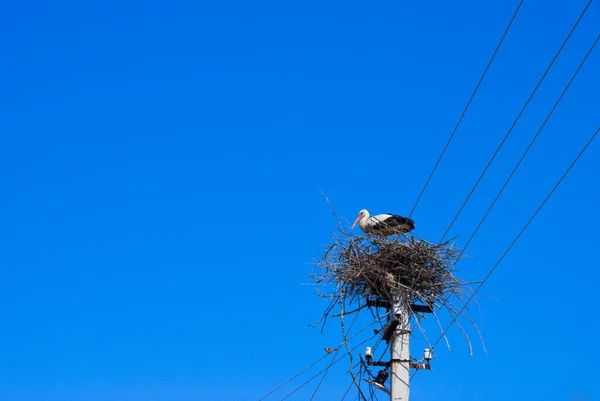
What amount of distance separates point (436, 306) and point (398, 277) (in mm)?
693

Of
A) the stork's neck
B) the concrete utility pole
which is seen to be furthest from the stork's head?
the concrete utility pole

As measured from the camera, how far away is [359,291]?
12.1m

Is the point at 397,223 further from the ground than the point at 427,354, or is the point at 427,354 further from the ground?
the point at 397,223

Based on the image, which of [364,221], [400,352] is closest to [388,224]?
[364,221]

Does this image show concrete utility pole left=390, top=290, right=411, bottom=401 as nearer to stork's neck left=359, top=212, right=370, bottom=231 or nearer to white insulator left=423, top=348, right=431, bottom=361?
white insulator left=423, top=348, right=431, bottom=361

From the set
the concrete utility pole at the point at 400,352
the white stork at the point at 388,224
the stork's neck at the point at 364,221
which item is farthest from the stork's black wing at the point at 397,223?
the concrete utility pole at the point at 400,352

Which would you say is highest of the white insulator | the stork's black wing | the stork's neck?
the stork's neck

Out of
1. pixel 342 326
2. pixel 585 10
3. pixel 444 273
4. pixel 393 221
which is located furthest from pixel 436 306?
pixel 585 10

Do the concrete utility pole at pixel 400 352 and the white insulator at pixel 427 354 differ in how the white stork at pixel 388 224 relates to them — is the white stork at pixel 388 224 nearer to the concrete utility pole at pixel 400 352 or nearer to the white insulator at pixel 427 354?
the concrete utility pole at pixel 400 352

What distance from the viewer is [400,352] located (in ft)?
36.1

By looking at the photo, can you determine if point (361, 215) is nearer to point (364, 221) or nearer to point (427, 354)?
point (364, 221)

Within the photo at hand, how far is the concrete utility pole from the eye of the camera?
420 inches

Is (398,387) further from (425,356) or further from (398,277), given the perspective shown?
(398,277)

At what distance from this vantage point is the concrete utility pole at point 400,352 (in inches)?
420
